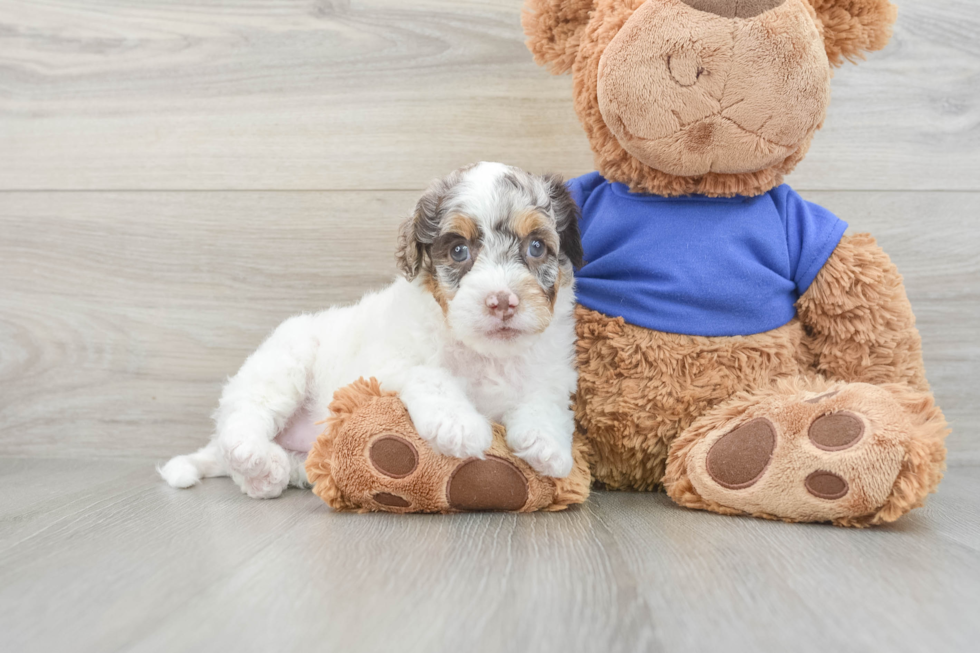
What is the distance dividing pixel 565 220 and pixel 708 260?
32cm

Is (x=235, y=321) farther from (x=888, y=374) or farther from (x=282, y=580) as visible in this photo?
(x=888, y=374)

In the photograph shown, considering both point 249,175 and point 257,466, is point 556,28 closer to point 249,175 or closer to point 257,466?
point 249,175

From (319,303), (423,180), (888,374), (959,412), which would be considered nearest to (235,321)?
(319,303)

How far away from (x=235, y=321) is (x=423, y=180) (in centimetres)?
73

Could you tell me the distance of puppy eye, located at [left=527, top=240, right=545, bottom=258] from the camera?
1.51 meters

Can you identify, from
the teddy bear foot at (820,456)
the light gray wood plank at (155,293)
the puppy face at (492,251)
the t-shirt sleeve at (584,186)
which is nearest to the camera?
the teddy bear foot at (820,456)

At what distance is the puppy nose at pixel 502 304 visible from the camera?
53.7 inches

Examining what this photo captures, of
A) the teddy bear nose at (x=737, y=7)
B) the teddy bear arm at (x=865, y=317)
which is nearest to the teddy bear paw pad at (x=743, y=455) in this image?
the teddy bear arm at (x=865, y=317)

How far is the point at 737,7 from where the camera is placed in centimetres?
138

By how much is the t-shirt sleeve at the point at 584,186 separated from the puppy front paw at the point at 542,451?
611 millimetres

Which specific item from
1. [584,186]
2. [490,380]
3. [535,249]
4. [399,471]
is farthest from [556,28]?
[399,471]

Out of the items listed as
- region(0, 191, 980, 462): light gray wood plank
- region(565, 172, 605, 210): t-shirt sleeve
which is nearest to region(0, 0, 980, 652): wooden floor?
region(0, 191, 980, 462): light gray wood plank

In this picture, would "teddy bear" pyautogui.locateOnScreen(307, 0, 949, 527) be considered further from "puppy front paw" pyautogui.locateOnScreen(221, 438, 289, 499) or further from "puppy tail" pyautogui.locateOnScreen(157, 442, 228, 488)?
"puppy tail" pyautogui.locateOnScreen(157, 442, 228, 488)

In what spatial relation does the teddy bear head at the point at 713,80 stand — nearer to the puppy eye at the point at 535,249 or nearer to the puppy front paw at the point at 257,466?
the puppy eye at the point at 535,249
